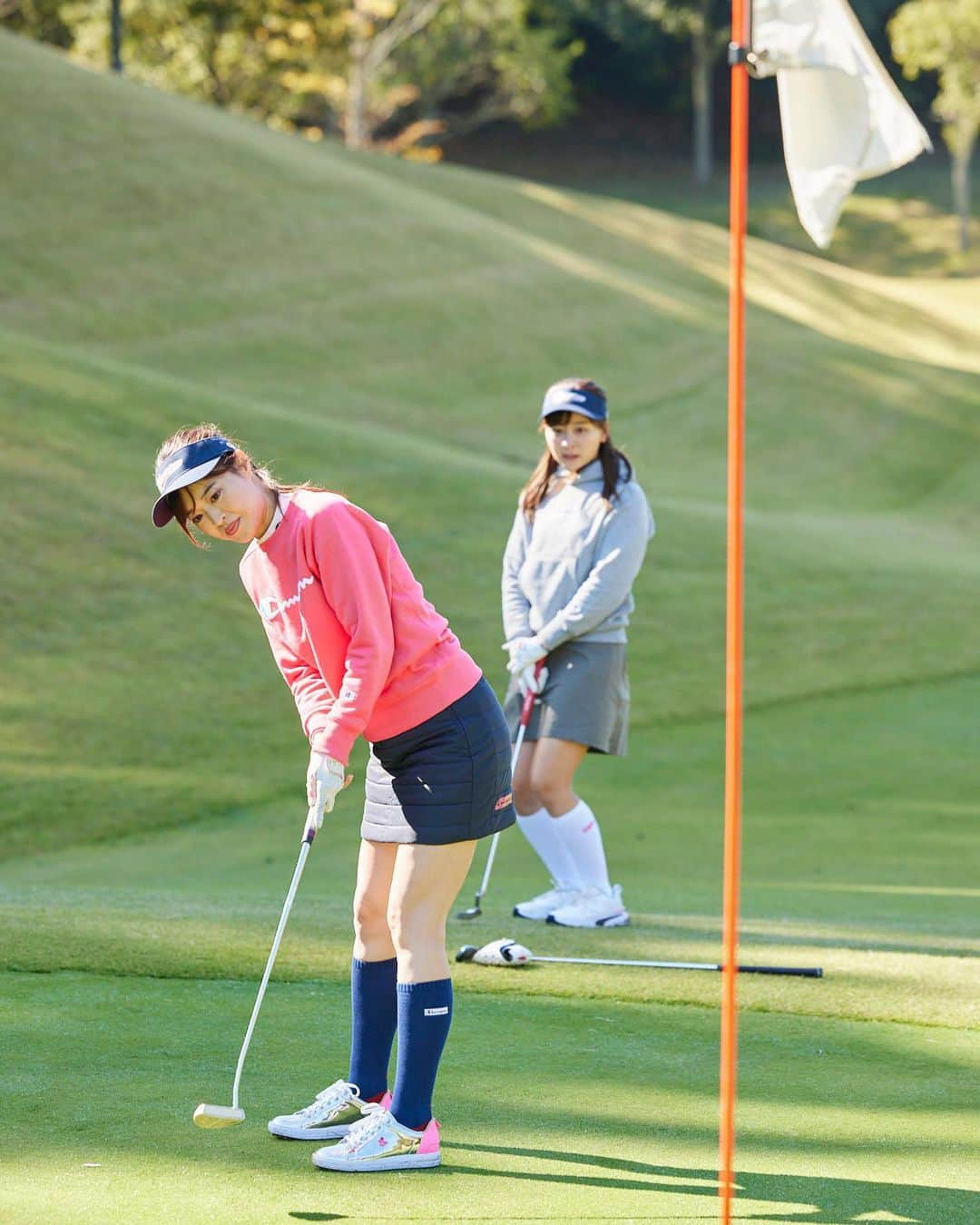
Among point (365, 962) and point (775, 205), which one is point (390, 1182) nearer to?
point (365, 962)

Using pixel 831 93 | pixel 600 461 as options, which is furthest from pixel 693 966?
pixel 831 93

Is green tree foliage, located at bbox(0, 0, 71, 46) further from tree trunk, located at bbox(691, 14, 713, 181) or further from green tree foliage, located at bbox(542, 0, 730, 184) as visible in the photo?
tree trunk, located at bbox(691, 14, 713, 181)

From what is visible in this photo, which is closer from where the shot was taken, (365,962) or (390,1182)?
(390,1182)

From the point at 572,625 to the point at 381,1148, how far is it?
10.9 ft

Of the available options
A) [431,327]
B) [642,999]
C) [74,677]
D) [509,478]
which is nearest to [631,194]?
[431,327]

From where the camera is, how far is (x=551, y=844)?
24.7ft

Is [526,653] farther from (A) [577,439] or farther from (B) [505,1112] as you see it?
(B) [505,1112]

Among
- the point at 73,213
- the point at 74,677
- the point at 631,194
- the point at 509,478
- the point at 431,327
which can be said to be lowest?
the point at 74,677

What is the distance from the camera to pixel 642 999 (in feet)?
19.5

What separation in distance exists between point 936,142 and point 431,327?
41.5 metres

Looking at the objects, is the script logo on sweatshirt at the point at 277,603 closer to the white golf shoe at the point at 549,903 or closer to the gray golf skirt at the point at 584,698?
the gray golf skirt at the point at 584,698

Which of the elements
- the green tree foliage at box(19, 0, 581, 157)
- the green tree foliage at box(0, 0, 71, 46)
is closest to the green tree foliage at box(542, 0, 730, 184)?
the green tree foliage at box(19, 0, 581, 157)

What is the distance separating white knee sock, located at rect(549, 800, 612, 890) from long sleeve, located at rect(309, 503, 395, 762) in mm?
3409

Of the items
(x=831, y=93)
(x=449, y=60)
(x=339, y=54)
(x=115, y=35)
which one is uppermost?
(x=449, y=60)
